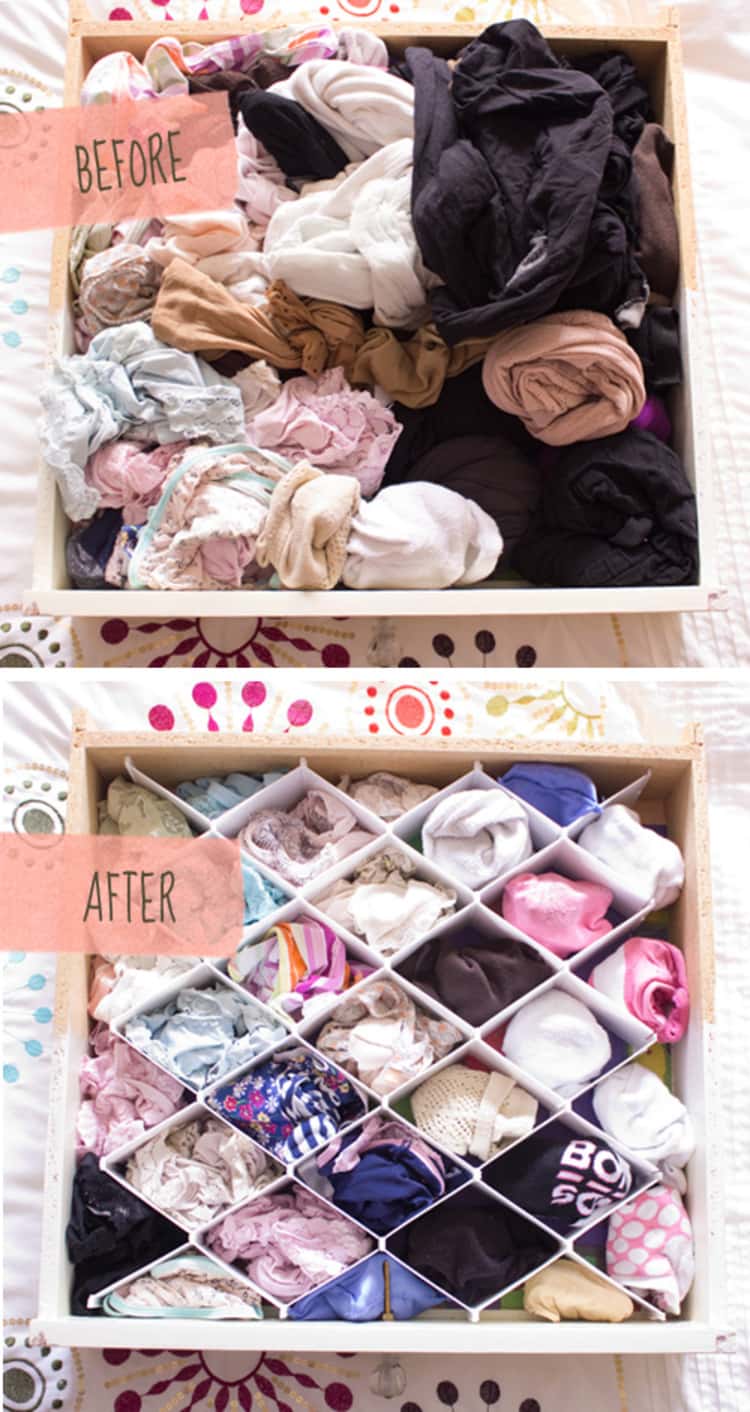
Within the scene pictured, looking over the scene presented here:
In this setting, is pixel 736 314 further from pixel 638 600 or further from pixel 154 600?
pixel 154 600

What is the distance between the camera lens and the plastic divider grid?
1.42 metres

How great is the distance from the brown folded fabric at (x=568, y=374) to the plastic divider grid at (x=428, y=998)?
0.34 metres

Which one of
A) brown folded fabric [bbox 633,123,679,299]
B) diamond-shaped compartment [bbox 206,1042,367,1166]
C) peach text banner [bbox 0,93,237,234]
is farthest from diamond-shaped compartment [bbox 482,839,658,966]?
peach text banner [bbox 0,93,237,234]

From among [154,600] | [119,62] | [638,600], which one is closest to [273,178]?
[119,62]

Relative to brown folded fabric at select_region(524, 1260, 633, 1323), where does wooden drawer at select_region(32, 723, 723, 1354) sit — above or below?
above

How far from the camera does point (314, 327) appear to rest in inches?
60.4

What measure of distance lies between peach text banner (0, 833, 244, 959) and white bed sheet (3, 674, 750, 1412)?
0.15 meters

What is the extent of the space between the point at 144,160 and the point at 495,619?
583mm

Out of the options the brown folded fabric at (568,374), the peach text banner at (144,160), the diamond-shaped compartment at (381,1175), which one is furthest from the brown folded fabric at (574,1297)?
the peach text banner at (144,160)

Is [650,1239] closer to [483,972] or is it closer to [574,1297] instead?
[574,1297]

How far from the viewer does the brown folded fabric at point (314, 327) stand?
4.98ft

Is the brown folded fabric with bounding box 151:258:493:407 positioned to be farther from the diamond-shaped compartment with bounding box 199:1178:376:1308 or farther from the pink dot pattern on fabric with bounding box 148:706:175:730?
the diamond-shaped compartment with bounding box 199:1178:376:1308

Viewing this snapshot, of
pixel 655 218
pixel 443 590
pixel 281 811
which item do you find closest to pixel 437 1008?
pixel 281 811

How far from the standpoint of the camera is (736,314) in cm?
171
